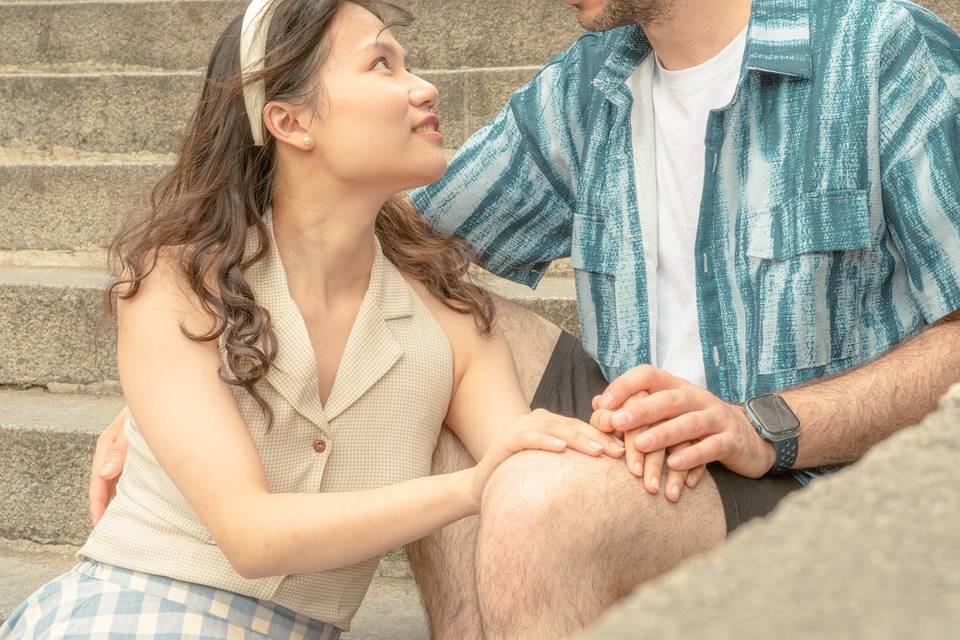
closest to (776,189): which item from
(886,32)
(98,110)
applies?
(886,32)

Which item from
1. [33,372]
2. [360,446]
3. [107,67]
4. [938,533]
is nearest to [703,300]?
[360,446]

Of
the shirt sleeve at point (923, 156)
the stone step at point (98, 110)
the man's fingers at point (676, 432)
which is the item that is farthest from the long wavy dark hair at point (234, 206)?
the stone step at point (98, 110)

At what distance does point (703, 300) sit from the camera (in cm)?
191

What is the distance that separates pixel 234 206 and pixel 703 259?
2.31 ft

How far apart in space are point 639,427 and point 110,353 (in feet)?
4.68

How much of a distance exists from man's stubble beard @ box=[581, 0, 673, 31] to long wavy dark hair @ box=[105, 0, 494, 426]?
339 mm

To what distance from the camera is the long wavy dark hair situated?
1651 millimetres

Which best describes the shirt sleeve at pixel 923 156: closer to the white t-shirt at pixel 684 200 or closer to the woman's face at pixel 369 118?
the white t-shirt at pixel 684 200

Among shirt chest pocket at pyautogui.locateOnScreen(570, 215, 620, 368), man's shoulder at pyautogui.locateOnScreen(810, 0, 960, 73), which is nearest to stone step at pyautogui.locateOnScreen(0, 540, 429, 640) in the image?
shirt chest pocket at pyautogui.locateOnScreen(570, 215, 620, 368)

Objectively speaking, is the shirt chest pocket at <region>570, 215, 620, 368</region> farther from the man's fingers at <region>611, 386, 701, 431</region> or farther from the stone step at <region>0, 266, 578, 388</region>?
the man's fingers at <region>611, 386, 701, 431</region>

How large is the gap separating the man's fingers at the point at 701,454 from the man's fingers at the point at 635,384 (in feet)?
0.25

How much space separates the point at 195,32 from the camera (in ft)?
10.7

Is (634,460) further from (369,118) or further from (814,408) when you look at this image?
(369,118)

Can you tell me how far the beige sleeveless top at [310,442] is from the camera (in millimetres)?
1667
